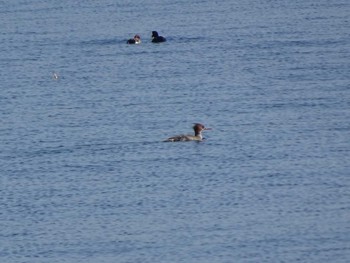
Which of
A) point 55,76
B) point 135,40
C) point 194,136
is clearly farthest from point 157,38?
point 194,136

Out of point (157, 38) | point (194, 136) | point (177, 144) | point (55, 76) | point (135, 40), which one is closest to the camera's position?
point (177, 144)

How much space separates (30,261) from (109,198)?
625 centimetres

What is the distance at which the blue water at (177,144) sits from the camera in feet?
121

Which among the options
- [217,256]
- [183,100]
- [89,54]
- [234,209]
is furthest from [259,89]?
[217,256]

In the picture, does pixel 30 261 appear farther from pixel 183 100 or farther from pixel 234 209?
pixel 183 100

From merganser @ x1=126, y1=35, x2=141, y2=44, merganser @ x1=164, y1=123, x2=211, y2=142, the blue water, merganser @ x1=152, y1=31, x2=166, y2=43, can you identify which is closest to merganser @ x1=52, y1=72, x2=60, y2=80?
the blue water

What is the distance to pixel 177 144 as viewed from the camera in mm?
49469

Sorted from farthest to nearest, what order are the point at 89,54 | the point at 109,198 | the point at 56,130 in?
the point at 89,54, the point at 56,130, the point at 109,198

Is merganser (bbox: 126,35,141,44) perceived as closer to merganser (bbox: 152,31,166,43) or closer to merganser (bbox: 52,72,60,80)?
merganser (bbox: 152,31,166,43)

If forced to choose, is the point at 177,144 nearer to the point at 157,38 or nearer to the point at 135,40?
the point at 157,38

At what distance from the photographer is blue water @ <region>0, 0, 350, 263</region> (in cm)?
3703

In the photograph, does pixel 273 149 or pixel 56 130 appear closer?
pixel 273 149

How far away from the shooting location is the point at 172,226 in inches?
1497

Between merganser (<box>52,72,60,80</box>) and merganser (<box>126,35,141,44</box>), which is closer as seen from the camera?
merganser (<box>52,72,60,80</box>)
